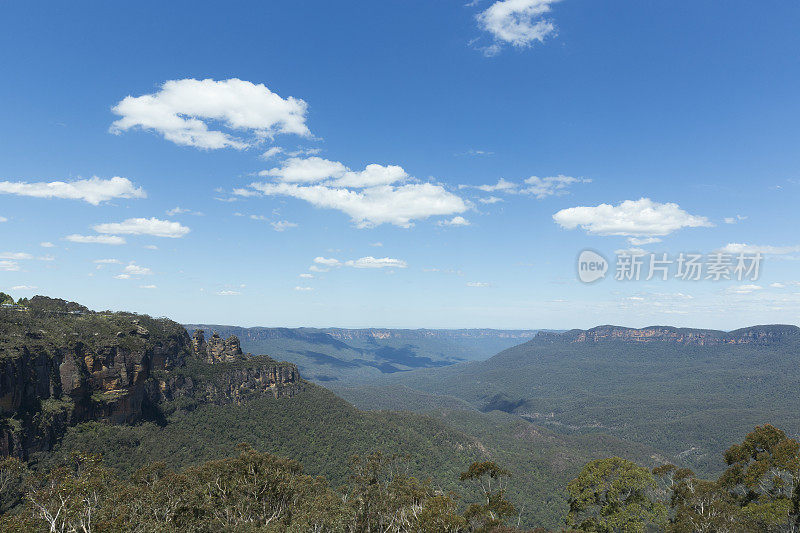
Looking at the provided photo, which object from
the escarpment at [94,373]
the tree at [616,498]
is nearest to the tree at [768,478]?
the tree at [616,498]

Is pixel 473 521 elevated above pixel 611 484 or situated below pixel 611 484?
below

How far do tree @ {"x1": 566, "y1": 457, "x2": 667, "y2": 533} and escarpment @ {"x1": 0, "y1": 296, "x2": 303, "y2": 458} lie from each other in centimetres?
8500

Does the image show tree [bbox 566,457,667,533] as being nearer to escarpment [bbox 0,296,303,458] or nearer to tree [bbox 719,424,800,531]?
tree [bbox 719,424,800,531]

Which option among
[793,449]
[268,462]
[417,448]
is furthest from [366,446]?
[793,449]

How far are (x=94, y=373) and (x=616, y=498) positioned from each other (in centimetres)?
10154

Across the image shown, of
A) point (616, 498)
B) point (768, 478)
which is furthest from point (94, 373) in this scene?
point (768, 478)

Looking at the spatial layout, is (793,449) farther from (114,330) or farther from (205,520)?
(114,330)

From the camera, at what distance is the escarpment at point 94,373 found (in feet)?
225

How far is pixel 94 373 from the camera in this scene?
85938 millimetres

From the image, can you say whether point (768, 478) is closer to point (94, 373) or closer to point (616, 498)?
point (616, 498)

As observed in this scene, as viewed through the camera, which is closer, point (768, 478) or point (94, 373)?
point (768, 478)

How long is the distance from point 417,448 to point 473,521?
315 ft

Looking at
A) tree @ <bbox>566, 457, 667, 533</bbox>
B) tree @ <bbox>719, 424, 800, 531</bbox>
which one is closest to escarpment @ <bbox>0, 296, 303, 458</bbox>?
tree @ <bbox>566, 457, 667, 533</bbox>

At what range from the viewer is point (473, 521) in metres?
37.7
